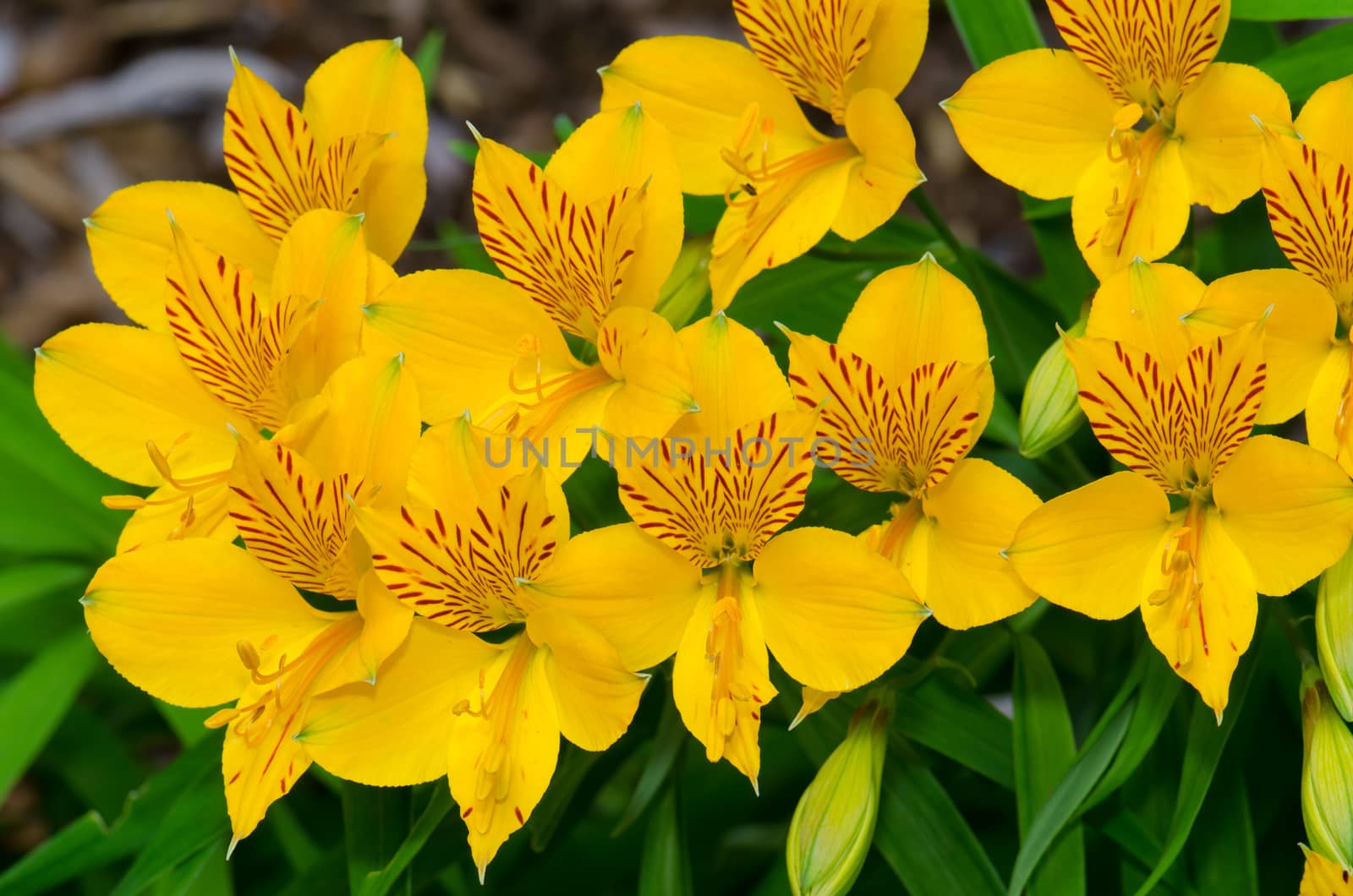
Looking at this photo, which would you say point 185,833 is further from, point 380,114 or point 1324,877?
point 1324,877

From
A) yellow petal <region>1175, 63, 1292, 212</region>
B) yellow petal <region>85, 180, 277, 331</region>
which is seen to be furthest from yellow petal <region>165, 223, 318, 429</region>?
yellow petal <region>1175, 63, 1292, 212</region>

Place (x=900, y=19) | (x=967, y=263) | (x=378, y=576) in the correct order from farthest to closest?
1. (x=967, y=263)
2. (x=900, y=19)
3. (x=378, y=576)

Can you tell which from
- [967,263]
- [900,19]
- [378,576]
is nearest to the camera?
[378,576]

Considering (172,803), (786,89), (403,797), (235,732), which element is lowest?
(172,803)

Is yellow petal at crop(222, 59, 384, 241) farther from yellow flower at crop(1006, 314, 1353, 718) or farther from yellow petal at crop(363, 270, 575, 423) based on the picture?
yellow flower at crop(1006, 314, 1353, 718)

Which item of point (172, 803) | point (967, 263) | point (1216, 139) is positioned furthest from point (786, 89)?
point (172, 803)

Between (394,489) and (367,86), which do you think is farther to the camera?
(367,86)

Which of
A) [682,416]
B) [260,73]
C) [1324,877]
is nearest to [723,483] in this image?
[682,416]

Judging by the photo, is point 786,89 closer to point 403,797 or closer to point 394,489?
point 394,489
